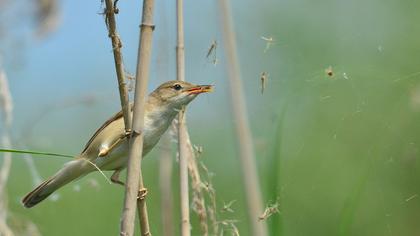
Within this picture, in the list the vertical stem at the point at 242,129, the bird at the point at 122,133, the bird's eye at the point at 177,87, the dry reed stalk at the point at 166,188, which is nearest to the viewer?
the vertical stem at the point at 242,129

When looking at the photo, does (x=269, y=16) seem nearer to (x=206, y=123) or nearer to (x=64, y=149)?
(x=206, y=123)

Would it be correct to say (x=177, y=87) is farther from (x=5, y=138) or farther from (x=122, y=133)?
(x=5, y=138)

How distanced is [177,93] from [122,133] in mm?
303

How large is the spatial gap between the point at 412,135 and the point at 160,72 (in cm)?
99

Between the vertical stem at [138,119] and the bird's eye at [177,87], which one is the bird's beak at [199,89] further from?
the vertical stem at [138,119]

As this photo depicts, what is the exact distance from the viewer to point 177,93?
302cm

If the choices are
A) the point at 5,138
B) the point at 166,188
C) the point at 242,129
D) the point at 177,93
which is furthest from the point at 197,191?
the point at 5,138

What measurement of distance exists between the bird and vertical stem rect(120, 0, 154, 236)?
885 millimetres

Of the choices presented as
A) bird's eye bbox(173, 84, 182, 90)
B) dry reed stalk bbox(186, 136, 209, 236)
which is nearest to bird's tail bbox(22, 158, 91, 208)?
bird's eye bbox(173, 84, 182, 90)

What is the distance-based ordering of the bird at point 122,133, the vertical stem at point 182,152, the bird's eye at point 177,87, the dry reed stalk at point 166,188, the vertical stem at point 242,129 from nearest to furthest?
the vertical stem at point 242,129
the vertical stem at point 182,152
the dry reed stalk at point 166,188
the bird's eye at point 177,87
the bird at point 122,133

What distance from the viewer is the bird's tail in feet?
10.3

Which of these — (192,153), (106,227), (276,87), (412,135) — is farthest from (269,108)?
(106,227)

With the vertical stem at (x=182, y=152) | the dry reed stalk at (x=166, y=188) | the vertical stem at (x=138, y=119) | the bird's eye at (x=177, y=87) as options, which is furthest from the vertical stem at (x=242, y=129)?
the bird's eye at (x=177, y=87)

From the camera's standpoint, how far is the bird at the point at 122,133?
293 cm
